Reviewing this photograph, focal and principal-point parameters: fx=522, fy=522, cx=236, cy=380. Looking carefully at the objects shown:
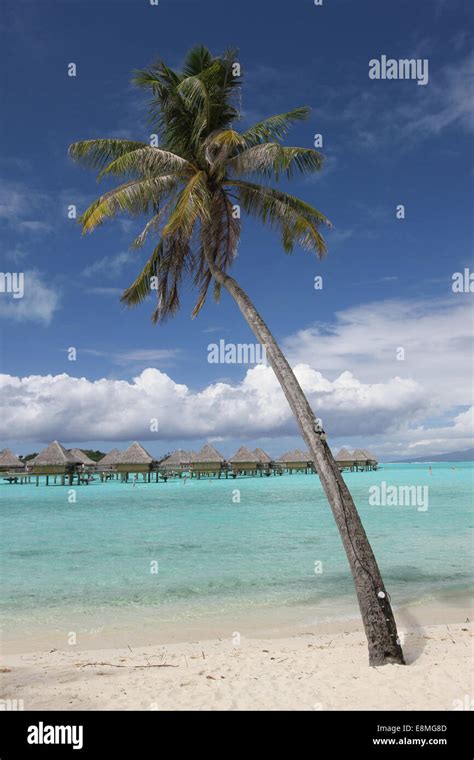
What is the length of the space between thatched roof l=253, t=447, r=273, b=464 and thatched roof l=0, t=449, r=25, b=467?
26989 mm

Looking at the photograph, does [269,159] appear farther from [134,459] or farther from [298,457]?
[298,457]

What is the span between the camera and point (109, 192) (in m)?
8.24

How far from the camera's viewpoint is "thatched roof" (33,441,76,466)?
47.7 meters

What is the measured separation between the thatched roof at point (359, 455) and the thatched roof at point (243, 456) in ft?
67.7

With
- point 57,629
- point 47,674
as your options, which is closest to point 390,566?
point 57,629

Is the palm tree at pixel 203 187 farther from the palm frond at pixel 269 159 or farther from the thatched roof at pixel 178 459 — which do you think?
the thatched roof at pixel 178 459

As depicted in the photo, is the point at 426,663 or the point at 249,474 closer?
the point at 426,663

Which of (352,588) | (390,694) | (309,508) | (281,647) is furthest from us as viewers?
(309,508)

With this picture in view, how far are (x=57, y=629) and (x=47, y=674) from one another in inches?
111

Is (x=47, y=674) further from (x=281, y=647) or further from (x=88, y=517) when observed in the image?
(x=88, y=517)

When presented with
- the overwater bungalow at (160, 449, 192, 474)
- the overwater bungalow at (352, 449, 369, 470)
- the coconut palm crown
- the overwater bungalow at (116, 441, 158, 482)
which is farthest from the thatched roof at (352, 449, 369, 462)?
the coconut palm crown

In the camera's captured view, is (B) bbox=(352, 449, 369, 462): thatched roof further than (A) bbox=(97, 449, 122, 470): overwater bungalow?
Yes
